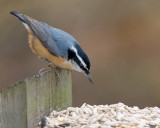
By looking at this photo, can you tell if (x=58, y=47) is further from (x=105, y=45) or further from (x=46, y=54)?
(x=105, y=45)

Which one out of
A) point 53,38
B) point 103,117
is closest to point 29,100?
point 103,117

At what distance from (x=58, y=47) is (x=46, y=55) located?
0.59 ft

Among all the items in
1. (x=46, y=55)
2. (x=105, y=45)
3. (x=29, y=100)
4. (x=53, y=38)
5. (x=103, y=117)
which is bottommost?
(x=103, y=117)

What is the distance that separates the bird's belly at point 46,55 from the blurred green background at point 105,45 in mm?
2299

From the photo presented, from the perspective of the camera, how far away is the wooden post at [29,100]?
4.95m

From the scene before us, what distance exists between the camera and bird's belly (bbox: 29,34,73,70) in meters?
6.13

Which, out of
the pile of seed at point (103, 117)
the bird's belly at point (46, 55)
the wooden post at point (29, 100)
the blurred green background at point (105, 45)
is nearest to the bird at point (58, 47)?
the bird's belly at point (46, 55)

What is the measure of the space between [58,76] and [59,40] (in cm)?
89

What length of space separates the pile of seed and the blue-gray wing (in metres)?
0.92

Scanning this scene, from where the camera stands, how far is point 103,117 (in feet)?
17.0

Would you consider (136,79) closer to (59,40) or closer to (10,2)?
(10,2)

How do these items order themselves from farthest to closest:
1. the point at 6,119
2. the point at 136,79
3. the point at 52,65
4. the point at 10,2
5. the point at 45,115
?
the point at 136,79
the point at 10,2
the point at 52,65
the point at 45,115
the point at 6,119

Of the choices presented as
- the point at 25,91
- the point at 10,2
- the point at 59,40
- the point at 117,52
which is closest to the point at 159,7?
the point at 117,52

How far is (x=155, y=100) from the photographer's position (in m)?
9.06
